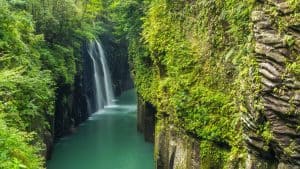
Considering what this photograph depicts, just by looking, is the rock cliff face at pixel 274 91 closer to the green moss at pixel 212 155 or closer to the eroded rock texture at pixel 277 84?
the eroded rock texture at pixel 277 84

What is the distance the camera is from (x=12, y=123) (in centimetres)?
1095

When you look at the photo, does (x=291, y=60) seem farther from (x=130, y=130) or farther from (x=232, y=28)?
(x=130, y=130)

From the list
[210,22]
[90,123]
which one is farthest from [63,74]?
[210,22]

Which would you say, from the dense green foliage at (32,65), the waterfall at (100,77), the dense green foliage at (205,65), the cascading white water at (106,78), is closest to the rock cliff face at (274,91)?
the dense green foliage at (205,65)

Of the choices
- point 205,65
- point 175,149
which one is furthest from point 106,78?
point 205,65

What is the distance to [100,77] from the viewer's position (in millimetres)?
32875

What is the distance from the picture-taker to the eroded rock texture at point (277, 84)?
6926 millimetres

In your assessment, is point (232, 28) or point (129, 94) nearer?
point (232, 28)

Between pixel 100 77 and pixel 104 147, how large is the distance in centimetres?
1197

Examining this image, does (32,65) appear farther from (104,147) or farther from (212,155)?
(104,147)

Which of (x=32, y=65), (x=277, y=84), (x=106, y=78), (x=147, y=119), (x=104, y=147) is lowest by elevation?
(x=104, y=147)

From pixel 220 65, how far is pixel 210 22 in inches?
48.8

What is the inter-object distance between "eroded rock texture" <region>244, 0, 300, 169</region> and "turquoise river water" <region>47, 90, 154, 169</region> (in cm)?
1115

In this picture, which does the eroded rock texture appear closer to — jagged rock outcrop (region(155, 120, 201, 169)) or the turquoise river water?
jagged rock outcrop (region(155, 120, 201, 169))
